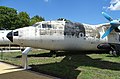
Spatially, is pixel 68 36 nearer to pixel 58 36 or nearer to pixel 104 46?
pixel 58 36

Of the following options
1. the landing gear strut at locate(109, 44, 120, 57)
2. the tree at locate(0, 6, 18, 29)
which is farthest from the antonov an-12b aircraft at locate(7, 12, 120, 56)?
the tree at locate(0, 6, 18, 29)

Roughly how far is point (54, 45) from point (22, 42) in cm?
294

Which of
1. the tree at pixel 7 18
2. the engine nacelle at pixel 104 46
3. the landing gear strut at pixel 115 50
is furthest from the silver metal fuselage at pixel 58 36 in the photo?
the tree at pixel 7 18

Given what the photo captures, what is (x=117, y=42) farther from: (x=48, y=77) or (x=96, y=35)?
(x=48, y=77)

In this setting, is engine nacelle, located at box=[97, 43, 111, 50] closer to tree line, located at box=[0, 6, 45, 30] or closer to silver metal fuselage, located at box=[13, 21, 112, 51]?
silver metal fuselage, located at box=[13, 21, 112, 51]

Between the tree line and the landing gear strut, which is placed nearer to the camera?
the landing gear strut

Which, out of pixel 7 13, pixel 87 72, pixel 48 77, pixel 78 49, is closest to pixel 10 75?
pixel 48 77

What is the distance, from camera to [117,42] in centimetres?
2420

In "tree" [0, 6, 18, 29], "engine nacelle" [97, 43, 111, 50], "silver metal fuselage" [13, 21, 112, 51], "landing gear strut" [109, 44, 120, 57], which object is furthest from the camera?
"tree" [0, 6, 18, 29]

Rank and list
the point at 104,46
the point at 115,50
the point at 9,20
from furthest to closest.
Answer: the point at 9,20, the point at 104,46, the point at 115,50

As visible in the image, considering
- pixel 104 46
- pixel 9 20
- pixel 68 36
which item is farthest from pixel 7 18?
pixel 68 36

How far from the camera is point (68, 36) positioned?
20609mm

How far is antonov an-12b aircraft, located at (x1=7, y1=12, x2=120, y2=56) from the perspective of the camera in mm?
19250

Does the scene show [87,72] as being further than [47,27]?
No
